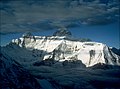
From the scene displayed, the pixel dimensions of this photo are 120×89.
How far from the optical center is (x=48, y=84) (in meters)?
197

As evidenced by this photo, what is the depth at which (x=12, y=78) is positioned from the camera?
147000mm

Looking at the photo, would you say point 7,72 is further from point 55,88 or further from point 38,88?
point 55,88

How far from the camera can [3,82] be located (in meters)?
139

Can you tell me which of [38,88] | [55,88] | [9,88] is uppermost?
[9,88]

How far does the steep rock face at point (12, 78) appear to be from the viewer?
14075cm

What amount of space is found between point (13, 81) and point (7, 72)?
20.6 ft

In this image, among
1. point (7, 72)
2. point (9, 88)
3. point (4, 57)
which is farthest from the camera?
point (4, 57)

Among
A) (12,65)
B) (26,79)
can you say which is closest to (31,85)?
(26,79)

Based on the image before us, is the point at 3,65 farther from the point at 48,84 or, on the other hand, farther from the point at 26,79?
the point at 48,84

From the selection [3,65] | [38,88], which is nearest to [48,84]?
[38,88]

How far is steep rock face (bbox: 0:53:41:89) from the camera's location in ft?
462

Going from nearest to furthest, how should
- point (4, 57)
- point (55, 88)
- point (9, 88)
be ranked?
1. point (9, 88)
2. point (4, 57)
3. point (55, 88)

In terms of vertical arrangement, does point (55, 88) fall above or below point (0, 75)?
below

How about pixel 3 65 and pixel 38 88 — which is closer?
pixel 3 65
